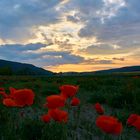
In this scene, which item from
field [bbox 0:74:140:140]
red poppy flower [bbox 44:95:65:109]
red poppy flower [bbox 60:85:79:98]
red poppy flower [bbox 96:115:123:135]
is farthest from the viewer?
field [bbox 0:74:140:140]

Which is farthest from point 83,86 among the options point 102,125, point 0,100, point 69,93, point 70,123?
point 102,125

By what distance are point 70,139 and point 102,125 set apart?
2.77 meters

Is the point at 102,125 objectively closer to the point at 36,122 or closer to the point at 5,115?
the point at 36,122

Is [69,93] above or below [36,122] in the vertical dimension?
above

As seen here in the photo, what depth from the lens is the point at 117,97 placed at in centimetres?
1199

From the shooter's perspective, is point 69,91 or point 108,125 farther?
point 69,91

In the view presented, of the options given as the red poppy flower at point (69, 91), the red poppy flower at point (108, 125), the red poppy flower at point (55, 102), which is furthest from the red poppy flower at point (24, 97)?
the red poppy flower at point (108, 125)

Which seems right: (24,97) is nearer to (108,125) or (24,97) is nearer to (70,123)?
(108,125)

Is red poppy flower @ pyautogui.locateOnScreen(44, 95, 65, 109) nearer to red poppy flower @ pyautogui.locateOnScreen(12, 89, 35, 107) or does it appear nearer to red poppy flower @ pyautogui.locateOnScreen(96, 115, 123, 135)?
red poppy flower @ pyautogui.locateOnScreen(12, 89, 35, 107)

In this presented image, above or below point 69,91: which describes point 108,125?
below

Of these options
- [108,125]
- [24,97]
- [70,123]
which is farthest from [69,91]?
[70,123]

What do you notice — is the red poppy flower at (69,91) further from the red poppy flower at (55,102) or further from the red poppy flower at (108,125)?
the red poppy flower at (108,125)

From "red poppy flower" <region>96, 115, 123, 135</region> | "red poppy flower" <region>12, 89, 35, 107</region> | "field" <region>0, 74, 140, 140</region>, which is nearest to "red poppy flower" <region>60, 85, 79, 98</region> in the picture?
"field" <region>0, 74, 140, 140</region>

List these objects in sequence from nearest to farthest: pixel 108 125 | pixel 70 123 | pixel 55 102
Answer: pixel 108 125, pixel 55 102, pixel 70 123
